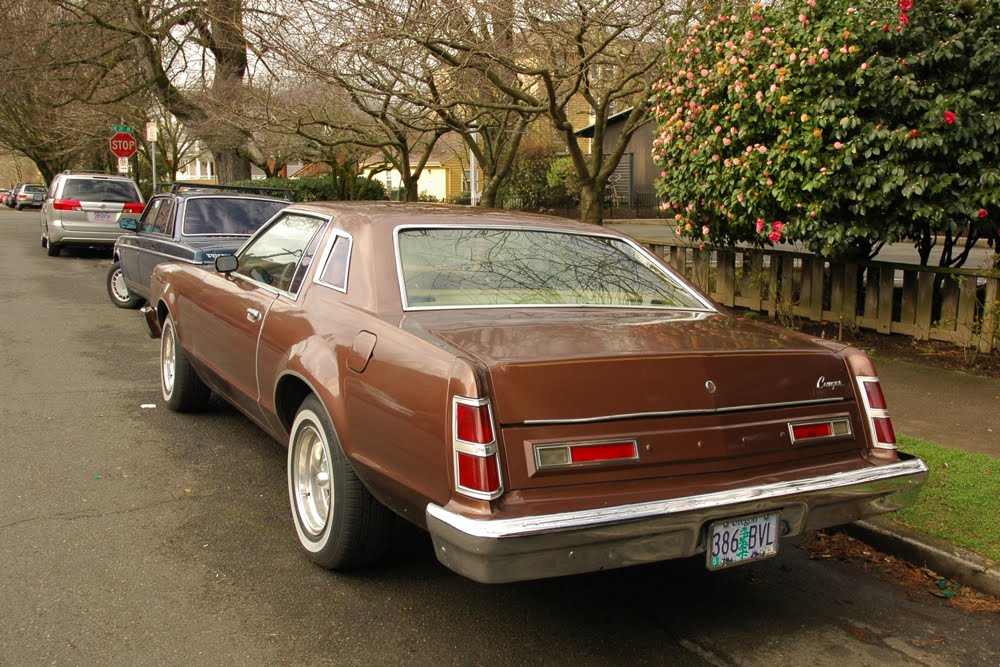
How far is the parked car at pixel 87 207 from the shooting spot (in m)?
19.1

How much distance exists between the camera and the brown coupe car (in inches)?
124

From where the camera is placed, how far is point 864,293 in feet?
31.7

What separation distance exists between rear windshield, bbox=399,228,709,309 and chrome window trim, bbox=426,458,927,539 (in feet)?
4.12

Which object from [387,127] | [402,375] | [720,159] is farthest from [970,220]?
[387,127]

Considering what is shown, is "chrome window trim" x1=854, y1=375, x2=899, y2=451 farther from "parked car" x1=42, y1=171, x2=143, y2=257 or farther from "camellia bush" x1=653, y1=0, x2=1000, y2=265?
"parked car" x1=42, y1=171, x2=143, y2=257

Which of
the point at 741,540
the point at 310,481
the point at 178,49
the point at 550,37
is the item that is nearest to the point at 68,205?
the point at 178,49

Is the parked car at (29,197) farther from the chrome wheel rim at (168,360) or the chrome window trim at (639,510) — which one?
the chrome window trim at (639,510)

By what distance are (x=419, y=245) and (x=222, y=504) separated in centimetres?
180

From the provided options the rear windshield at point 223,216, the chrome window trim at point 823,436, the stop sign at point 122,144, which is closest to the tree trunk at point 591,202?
the rear windshield at point 223,216

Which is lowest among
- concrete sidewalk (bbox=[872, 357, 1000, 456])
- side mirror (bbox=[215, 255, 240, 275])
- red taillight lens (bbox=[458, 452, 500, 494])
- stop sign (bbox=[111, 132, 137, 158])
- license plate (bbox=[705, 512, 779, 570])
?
concrete sidewalk (bbox=[872, 357, 1000, 456])

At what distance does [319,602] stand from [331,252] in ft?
5.61

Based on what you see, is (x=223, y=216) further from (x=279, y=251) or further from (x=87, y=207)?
(x=87, y=207)

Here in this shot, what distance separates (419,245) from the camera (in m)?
4.37

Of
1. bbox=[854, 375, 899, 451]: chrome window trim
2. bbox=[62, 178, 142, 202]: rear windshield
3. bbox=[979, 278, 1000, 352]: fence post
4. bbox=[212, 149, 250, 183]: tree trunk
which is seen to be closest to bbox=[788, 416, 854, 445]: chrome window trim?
bbox=[854, 375, 899, 451]: chrome window trim
